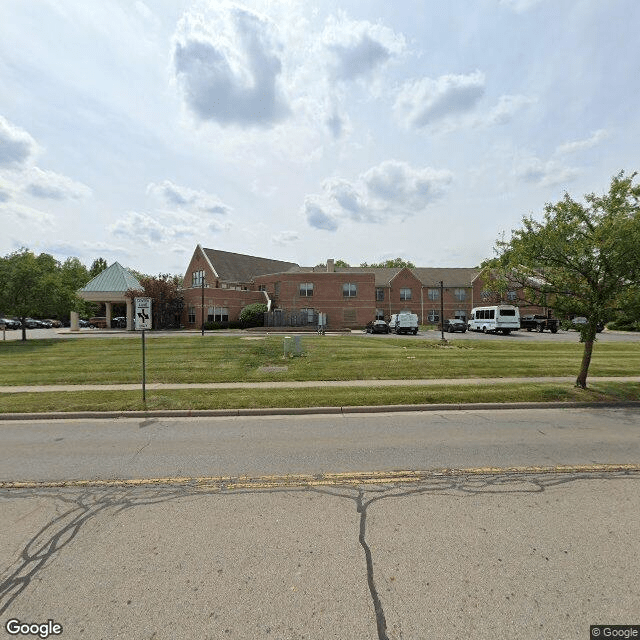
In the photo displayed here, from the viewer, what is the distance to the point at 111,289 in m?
46.3

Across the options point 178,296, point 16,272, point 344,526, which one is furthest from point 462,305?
point 344,526

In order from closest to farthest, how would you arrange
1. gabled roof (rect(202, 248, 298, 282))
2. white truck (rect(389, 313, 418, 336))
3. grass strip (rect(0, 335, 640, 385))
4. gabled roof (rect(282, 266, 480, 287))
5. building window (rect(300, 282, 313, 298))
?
grass strip (rect(0, 335, 640, 385)) < white truck (rect(389, 313, 418, 336)) < building window (rect(300, 282, 313, 298)) < gabled roof (rect(202, 248, 298, 282)) < gabled roof (rect(282, 266, 480, 287))

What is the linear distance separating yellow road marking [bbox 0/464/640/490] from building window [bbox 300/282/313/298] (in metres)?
41.2

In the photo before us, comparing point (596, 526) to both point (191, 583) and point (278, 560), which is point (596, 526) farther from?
point (191, 583)

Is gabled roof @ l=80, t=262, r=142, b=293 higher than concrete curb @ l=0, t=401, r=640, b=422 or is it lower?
higher

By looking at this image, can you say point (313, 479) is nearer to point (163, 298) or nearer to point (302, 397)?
point (302, 397)

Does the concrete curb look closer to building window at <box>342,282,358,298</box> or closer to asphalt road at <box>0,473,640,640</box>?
asphalt road at <box>0,473,640,640</box>

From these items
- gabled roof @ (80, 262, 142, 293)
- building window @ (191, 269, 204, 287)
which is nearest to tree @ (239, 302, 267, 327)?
building window @ (191, 269, 204, 287)

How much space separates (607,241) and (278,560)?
36.6ft

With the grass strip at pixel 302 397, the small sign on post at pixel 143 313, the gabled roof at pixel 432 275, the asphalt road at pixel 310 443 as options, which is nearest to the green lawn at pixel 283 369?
the grass strip at pixel 302 397

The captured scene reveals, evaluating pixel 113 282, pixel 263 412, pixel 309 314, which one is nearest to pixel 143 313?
pixel 263 412

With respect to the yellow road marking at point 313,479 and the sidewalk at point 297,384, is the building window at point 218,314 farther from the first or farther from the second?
the yellow road marking at point 313,479

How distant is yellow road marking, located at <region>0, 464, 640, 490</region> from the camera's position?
16.5 feet

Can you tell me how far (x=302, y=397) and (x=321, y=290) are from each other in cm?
3652
